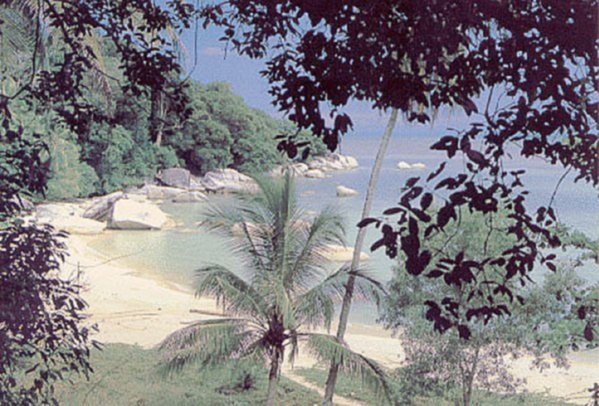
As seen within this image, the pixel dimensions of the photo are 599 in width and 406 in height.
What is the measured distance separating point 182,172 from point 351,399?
34.8 feet

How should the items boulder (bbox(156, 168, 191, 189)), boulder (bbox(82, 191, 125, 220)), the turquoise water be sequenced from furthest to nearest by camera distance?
boulder (bbox(156, 168, 191, 189)), boulder (bbox(82, 191, 125, 220)), the turquoise water

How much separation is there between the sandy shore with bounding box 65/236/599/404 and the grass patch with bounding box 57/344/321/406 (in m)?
0.46

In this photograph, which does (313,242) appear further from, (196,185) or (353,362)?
(196,185)

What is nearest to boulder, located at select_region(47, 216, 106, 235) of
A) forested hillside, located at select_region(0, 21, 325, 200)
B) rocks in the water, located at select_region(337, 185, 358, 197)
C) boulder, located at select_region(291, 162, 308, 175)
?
forested hillside, located at select_region(0, 21, 325, 200)

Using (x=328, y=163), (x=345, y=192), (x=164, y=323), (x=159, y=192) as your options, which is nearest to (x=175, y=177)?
(x=159, y=192)

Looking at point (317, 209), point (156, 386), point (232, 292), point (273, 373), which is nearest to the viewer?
point (232, 292)

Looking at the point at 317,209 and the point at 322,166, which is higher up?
the point at 322,166

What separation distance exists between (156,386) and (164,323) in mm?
2121

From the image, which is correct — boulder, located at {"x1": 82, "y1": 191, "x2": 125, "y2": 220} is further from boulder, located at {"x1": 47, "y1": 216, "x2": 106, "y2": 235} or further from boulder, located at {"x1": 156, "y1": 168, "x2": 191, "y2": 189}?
boulder, located at {"x1": 156, "y1": 168, "x2": 191, "y2": 189}

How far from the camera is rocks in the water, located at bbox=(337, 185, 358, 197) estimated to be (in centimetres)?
1352

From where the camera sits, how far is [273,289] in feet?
13.6

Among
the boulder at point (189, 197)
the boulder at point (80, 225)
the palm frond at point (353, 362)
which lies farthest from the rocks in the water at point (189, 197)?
the palm frond at point (353, 362)

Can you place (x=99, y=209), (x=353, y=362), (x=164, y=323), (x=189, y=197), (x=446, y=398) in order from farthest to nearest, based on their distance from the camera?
(x=189, y=197), (x=99, y=209), (x=164, y=323), (x=446, y=398), (x=353, y=362)

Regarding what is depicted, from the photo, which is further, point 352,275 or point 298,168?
point 298,168
